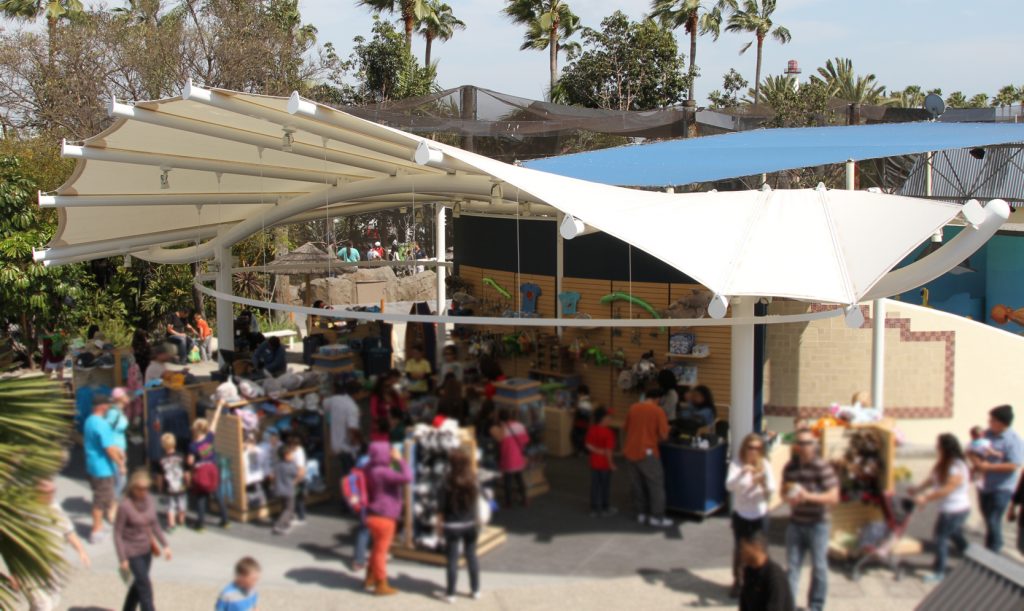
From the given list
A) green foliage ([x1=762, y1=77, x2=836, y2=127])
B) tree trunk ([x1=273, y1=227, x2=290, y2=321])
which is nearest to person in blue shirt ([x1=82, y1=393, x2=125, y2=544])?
tree trunk ([x1=273, y1=227, x2=290, y2=321])

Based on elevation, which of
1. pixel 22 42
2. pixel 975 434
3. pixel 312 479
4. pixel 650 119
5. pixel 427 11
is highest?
pixel 427 11

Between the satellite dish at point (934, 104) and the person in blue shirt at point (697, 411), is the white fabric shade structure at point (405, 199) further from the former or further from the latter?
the satellite dish at point (934, 104)

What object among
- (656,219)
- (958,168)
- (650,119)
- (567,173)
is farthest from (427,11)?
(656,219)

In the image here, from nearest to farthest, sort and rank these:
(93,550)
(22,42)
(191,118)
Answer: (93,550) < (191,118) < (22,42)

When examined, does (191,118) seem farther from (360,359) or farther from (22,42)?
(22,42)

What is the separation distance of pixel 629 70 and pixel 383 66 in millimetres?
11299

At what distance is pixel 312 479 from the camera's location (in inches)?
318

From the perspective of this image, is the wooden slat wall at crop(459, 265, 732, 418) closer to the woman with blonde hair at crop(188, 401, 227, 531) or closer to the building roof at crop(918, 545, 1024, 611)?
the building roof at crop(918, 545, 1024, 611)

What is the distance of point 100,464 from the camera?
340 inches

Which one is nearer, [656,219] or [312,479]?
[312,479]

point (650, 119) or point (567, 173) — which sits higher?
point (650, 119)

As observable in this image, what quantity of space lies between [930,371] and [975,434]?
142 inches

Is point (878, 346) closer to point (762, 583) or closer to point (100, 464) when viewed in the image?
point (762, 583)

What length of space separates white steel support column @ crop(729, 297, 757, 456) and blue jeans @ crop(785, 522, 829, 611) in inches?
50.5
